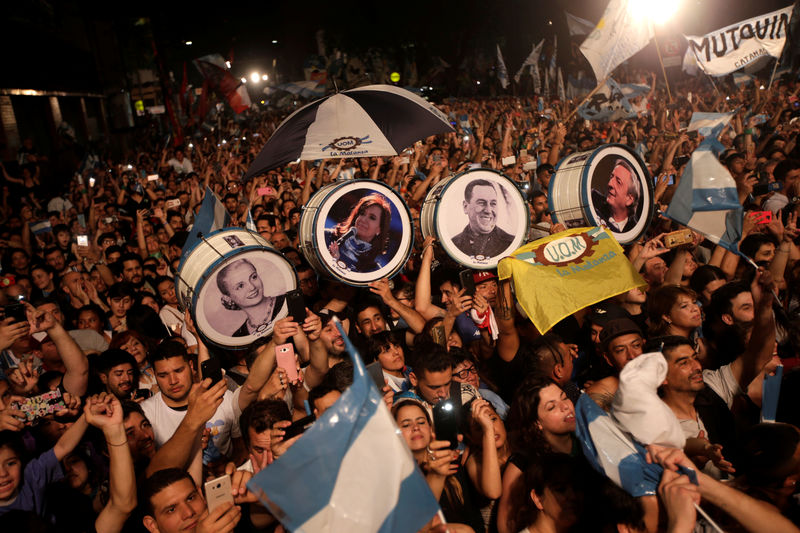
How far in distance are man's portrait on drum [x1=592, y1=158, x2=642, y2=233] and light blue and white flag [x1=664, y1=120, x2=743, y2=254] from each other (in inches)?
13.4

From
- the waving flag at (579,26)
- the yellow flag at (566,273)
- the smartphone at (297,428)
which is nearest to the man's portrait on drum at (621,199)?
the yellow flag at (566,273)

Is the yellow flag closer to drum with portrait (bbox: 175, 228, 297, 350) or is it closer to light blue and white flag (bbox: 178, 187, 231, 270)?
drum with portrait (bbox: 175, 228, 297, 350)

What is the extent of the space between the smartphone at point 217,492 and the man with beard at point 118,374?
2.19 meters

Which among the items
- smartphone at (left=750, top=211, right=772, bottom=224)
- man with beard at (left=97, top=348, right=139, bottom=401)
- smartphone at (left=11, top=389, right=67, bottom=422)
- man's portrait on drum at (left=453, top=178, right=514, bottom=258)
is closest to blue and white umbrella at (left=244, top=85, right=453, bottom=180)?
man's portrait on drum at (left=453, top=178, right=514, bottom=258)

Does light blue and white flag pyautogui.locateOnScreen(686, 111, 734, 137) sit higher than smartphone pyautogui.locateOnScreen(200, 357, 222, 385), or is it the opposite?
light blue and white flag pyautogui.locateOnScreen(686, 111, 734, 137)

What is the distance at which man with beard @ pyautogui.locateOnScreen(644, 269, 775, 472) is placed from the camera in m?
3.69

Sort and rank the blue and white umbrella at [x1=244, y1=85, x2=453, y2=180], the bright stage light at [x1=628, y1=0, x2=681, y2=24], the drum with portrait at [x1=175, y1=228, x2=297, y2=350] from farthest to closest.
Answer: the bright stage light at [x1=628, y1=0, x2=681, y2=24] → the blue and white umbrella at [x1=244, y1=85, x2=453, y2=180] → the drum with portrait at [x1=175, y1=228, x2=297, y2=350]

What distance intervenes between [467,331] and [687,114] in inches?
603

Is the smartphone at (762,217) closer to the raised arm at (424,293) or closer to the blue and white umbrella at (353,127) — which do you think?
the blue and white umbrella at (353,127)

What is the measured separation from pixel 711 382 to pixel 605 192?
1987 mm

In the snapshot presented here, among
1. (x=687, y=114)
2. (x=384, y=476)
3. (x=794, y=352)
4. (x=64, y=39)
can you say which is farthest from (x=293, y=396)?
(x=64, y=39)

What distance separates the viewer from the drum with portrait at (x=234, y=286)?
4.21m

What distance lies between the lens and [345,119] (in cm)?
566

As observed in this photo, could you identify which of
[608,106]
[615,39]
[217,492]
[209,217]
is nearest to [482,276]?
[209,217]
